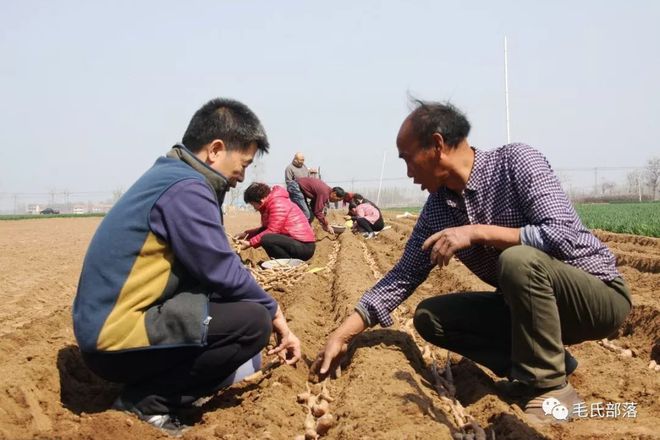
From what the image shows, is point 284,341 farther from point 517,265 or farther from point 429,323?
point 517,265

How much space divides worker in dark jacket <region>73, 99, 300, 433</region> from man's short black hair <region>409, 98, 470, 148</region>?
78 centimetres

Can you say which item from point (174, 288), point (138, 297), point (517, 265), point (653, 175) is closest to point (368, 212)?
point (517, 265)

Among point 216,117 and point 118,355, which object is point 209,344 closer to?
point 118,355

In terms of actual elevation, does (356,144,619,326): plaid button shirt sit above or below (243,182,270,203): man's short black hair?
above

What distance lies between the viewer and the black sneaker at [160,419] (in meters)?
2.67

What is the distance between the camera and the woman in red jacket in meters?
7.46

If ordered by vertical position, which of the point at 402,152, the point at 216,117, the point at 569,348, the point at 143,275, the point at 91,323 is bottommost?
the point at 569,348

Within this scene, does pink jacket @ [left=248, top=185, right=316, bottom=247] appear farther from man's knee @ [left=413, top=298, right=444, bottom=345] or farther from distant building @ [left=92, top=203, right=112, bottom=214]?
distant building @ [left=92, top=203, right=112, bottom=214]

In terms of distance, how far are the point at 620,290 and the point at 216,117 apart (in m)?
2.09

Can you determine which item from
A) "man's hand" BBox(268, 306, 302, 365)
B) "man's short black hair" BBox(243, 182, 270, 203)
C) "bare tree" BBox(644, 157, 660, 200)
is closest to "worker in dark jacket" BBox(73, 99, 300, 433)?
"man's hand" BBox(268, 306, 302, 365)

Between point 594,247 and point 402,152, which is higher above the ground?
point 402,152

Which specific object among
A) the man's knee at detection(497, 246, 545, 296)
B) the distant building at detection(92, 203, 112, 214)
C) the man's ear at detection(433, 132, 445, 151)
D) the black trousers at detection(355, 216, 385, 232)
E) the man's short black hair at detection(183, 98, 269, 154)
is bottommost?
the distant building at detection(92, 203, 112, 214)

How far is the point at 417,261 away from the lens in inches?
132

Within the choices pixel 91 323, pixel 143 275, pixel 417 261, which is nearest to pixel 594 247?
pixel 417 261
